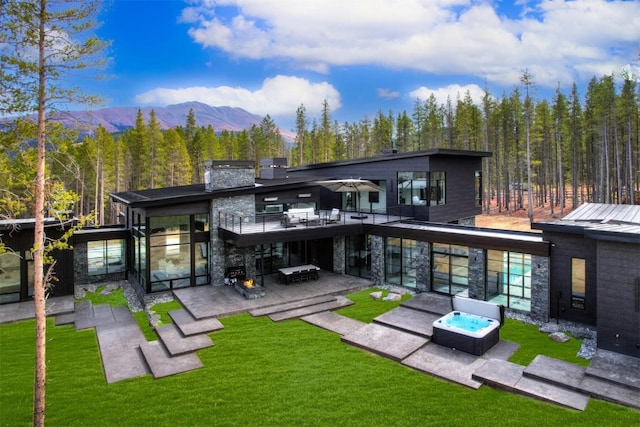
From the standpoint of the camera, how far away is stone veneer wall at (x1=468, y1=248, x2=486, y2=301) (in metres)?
13.9

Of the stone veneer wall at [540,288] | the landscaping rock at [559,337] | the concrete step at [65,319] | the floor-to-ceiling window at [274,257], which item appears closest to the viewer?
the landscaping rock at [559,337]

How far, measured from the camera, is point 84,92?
7336 mm

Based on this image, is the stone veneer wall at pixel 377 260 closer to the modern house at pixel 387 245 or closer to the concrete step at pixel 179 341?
the modern house at pixel 387 245

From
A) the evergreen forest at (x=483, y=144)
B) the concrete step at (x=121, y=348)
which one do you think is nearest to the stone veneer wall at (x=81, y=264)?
the concrete step at (x=121, y=348)

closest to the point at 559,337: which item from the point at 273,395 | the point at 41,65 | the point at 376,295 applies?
the point at 376,295

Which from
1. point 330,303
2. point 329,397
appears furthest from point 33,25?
point 330,303

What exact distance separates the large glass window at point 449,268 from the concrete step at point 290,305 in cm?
407

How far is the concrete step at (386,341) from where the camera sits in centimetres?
1047

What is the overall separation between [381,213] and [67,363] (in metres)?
15.7

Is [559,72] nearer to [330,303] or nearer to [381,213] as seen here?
[381,213]

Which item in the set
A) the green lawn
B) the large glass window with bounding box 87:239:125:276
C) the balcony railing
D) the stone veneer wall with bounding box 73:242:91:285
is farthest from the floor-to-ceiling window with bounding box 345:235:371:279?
the stone veneer wall with bounding box 73:242:91:285

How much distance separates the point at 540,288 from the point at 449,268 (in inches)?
128

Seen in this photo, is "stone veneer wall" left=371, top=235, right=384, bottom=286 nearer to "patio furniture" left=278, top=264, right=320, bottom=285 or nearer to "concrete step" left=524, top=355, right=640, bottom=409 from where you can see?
"patio furniture" left=278, top=264, right=320, bottom=285

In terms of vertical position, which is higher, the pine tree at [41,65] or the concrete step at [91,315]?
the pine tree at [41,65]
